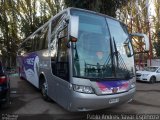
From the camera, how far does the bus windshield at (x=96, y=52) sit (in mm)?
5793

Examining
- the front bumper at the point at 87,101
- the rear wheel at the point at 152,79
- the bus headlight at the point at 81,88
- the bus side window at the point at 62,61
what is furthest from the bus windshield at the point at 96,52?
the rear wheel at the point at 152,79

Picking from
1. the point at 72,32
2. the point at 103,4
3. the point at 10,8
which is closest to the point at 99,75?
the point at 72,32

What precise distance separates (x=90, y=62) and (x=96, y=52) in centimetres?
38

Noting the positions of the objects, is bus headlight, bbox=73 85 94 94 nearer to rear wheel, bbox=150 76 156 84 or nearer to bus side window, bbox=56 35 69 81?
bus side window, bbox=56 35 69 81

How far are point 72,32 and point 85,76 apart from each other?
1.24 m

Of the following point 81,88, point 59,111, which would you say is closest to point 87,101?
point 81,88

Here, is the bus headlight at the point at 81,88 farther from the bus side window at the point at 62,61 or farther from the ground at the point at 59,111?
the ground at the point at 59,111

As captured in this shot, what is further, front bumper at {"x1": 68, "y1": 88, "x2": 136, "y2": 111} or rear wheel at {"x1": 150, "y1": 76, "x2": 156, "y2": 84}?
rear wheel at {"x1": 150, "y1": 76, "x2": 156, "y2": 84}

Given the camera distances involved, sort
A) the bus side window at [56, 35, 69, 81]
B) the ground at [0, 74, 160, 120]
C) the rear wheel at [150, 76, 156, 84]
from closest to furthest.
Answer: the bus side window at [56, 35, 69, 81] → the ground at [0, 74, 160, 120] → the rear wheel at [150, 76, 156, 84]

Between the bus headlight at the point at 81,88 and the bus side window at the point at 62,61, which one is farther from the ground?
the bus side window at the point at 62,61

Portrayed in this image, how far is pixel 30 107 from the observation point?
297 inches

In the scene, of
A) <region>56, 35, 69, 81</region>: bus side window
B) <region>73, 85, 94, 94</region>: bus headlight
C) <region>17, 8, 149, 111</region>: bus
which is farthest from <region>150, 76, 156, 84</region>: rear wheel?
<region>73, 85, 94, 94</region>: bus headlight

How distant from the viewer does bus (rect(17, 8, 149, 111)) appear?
5684 mm

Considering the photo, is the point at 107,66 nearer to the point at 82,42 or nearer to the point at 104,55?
the point at 104,55
